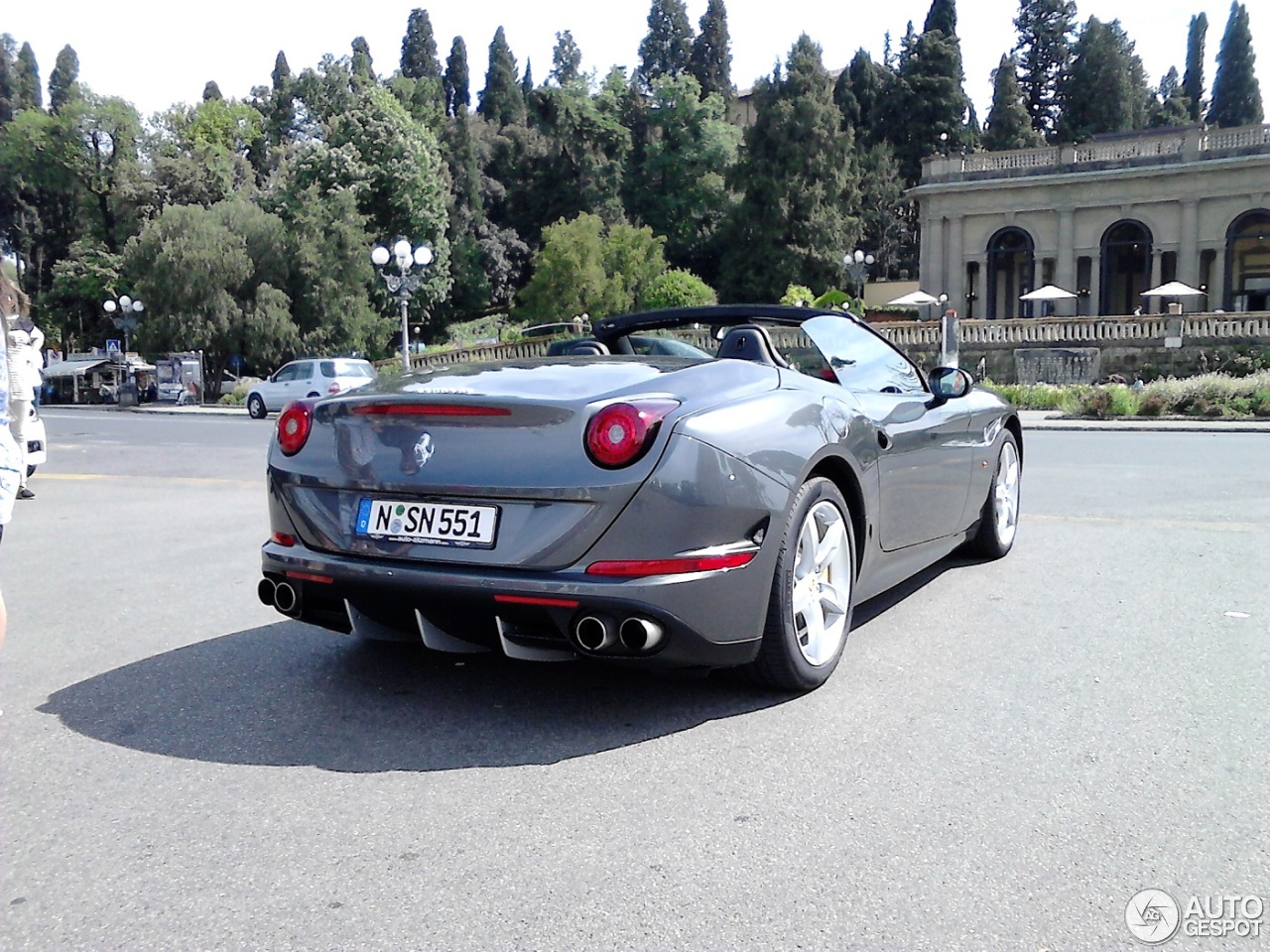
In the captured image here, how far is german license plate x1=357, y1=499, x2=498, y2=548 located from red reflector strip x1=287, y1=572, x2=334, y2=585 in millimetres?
187

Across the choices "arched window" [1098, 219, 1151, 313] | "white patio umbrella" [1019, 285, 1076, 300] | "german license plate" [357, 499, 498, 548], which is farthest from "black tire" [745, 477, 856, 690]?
"arched window" [1098, 219, 1151, 313]

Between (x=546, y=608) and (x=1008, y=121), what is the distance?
77.7 metres

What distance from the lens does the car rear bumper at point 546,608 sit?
362 cm

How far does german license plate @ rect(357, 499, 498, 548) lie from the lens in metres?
3.79

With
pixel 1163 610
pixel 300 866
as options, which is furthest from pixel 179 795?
pixel 1163 610

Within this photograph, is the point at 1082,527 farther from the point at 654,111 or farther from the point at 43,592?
the point at 654,111

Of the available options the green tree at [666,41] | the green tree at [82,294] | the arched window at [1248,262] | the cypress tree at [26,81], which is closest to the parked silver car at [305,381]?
the green tree at [82,294]

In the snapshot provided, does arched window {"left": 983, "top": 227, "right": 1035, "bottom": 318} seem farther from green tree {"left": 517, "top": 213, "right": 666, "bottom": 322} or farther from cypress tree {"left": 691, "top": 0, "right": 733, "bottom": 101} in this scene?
cypress tree {"left": 691, "top": 0, "right": 733, "bottom": 101}

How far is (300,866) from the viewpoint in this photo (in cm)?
285

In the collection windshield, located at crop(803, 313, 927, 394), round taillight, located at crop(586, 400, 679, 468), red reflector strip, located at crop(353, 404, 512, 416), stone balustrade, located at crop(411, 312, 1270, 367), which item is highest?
stone balustrade, located at crop(411, 312, 1270, 367)

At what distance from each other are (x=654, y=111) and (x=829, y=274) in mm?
22503

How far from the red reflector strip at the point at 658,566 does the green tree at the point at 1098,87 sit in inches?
3256

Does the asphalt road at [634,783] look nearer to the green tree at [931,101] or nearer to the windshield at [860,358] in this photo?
the windshield at [860,358]

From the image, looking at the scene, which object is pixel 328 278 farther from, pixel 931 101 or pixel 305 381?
pixel 931 101
